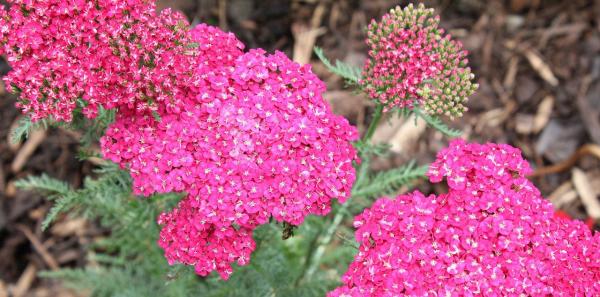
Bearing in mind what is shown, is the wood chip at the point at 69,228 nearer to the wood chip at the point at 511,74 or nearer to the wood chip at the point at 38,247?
the wood chip at the point at 38,247

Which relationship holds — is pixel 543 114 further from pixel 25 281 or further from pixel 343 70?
pixel 25 281

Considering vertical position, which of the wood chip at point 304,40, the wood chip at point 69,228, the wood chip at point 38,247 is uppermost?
the wood chip at point 304,40

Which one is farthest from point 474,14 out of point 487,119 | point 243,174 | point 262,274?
point 243,174

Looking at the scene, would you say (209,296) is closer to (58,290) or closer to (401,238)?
(401,238)

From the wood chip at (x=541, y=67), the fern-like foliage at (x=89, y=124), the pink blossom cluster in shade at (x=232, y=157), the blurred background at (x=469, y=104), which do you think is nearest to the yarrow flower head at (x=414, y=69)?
the pink blossom cluster in shade at (x=232, y=157)

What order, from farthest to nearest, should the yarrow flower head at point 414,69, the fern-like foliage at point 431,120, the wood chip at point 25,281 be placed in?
1. the wood chip at point 25,281
2. the fern-like foliage at point 431,120
3. the yarrow flower head at point 414,69

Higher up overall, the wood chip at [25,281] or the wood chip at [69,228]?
the wood chip at [69,228]
